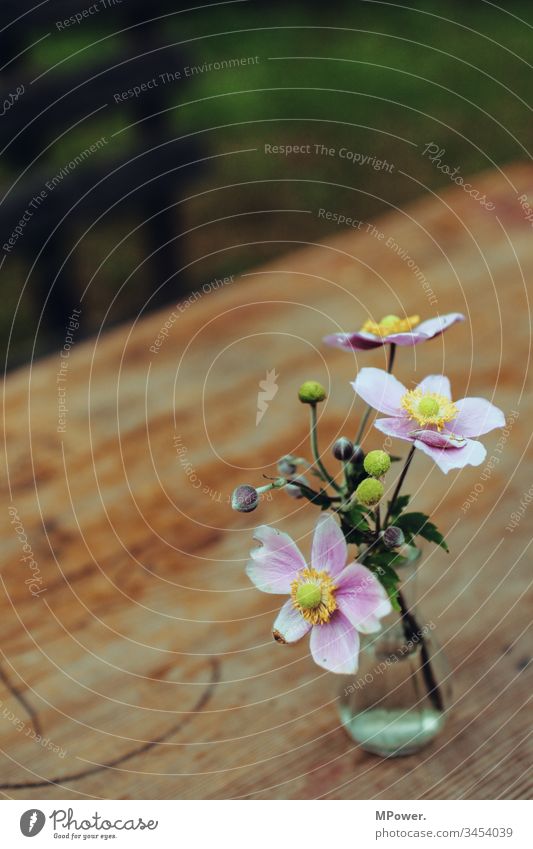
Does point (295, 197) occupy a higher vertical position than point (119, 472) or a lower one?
higher

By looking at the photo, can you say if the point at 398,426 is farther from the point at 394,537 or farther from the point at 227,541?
the point at 227,541

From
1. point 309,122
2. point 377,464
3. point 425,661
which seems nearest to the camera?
point 377,464

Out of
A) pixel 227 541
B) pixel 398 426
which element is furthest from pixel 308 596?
pixel 227 541

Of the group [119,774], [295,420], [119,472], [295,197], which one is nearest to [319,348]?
[295,420]

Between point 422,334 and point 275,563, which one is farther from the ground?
point 422,334

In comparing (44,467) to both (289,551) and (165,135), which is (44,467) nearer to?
(289,551)

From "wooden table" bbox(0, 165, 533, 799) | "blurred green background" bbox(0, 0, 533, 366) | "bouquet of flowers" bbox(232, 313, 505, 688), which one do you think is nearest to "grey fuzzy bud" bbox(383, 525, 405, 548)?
"bouquet of flowers" bbox(232, 313, 505, 688)

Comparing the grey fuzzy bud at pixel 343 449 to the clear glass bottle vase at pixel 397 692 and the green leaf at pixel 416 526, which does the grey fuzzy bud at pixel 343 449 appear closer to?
the green leaf at pixel 416 526
